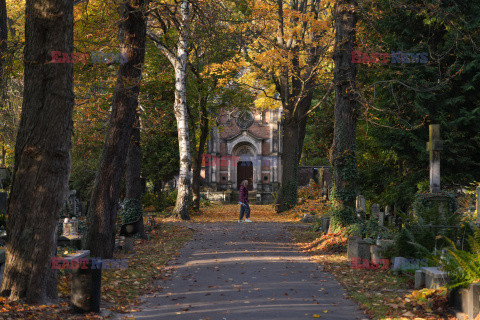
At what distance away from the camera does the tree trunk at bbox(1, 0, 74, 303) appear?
7.39 metres

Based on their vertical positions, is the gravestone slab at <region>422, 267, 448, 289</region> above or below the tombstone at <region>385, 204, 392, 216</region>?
below

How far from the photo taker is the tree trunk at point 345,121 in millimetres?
15227

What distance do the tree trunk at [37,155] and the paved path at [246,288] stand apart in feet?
5.63

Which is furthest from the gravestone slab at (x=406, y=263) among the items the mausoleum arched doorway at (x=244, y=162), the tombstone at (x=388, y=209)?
the mausoleum arched doorway at (x=244, y=162)

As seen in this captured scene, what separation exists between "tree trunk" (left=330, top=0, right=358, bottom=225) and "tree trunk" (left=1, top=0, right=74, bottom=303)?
9448 mm

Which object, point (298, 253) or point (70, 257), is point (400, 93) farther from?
point (70, 257)

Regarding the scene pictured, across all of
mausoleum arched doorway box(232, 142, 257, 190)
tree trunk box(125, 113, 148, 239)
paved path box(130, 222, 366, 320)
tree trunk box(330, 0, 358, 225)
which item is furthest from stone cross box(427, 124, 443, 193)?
mausoleum arched doorway box(232, 142, 257, 190)

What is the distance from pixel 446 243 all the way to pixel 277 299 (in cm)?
375

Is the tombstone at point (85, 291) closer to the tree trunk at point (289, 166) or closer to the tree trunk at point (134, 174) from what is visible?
the tree trunk at point (134, 174)

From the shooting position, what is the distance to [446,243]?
10156mm

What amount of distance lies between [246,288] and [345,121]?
7.28m

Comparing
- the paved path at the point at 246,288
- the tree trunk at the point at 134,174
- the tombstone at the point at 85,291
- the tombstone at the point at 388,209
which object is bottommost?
the paved path at the point at 246,288

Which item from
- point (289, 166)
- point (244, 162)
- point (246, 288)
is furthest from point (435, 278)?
point (244, 162)

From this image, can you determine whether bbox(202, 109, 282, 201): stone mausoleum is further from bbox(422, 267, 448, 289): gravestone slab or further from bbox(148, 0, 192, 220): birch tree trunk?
bbox(422, 267, 448, 289): gravestone slab
